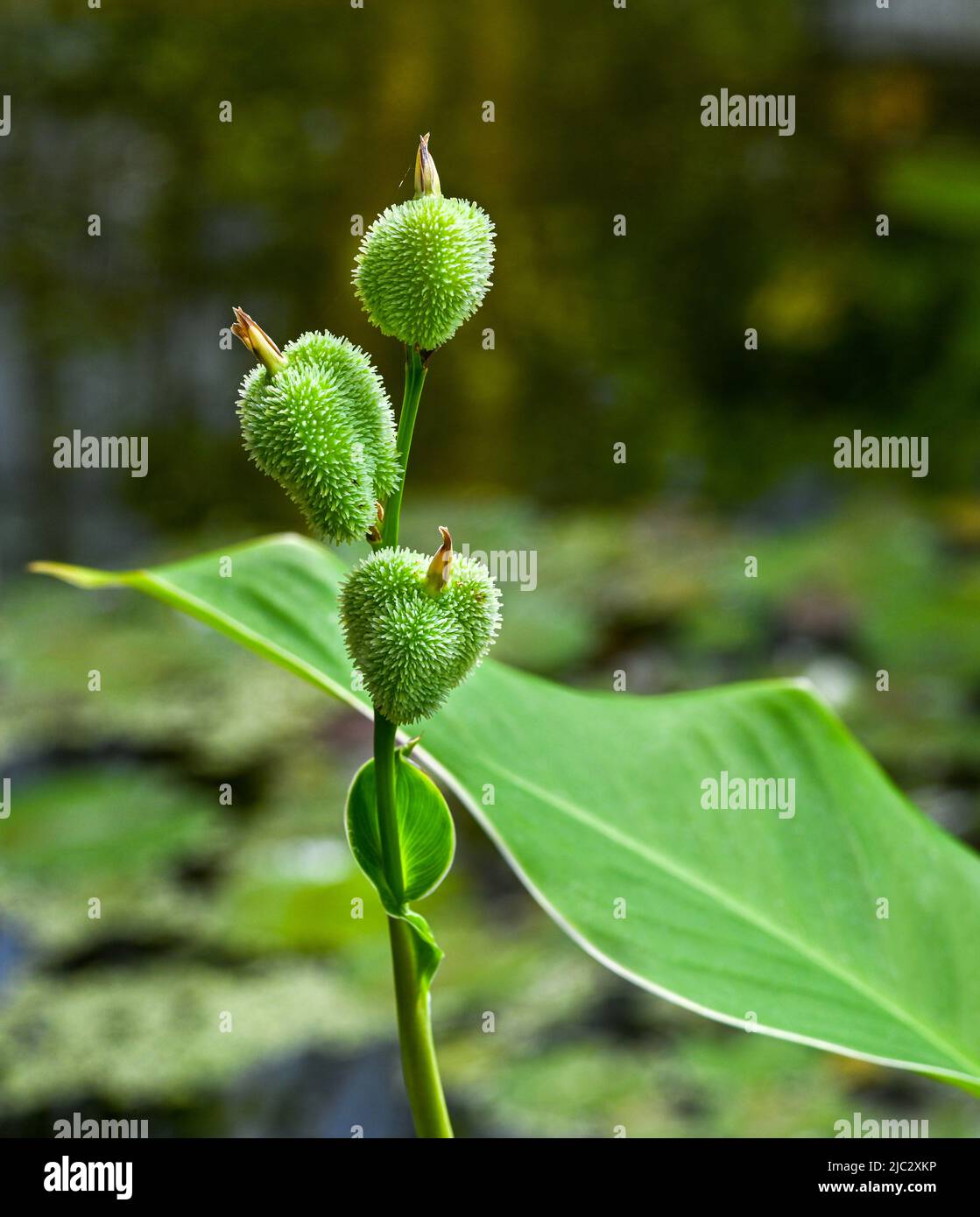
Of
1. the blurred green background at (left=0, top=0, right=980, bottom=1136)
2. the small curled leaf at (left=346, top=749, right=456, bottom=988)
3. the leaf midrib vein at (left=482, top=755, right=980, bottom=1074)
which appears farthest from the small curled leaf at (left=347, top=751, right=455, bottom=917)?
the blurred green background at (left=0, top=0, right=980, bottom=1136)

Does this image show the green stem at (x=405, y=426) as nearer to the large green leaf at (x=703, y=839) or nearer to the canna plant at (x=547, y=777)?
the canna plant at (x=547, y=777)

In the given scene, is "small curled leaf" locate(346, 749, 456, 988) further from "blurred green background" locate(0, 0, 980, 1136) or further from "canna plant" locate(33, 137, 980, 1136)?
"blurred green background" locate(0, 0, 980, 1136)

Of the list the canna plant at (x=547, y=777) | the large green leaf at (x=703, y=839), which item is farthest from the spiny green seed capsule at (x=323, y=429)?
the large green leaf at (x=703, y=839)

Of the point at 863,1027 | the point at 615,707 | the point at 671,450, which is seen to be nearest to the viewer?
the point at 863,1027

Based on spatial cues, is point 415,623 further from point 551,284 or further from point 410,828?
point 551,284

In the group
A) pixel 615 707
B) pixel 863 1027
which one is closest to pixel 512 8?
pixel 615 707

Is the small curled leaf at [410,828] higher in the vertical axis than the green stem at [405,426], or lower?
lower
